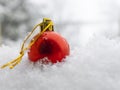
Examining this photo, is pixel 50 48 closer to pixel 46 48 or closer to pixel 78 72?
pixel 46 48

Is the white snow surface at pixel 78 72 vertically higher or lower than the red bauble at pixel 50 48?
lower

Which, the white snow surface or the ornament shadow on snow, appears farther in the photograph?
the ornament shadow on snow

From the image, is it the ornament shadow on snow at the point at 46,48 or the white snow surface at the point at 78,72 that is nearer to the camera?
the white snow surface at the point at 78,72

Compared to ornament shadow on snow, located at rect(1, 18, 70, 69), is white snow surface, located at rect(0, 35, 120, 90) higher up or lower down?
lower down

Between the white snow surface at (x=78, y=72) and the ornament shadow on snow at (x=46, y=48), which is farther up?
the ornament shadow on snow at (x=46, y=48)

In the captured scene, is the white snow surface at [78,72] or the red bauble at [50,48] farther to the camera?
the red bauble at [50,48]

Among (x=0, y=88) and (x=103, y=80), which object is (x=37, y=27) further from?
(x=103, y=80)

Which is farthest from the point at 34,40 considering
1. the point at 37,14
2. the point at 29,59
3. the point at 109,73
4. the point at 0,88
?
the point at 37,14
